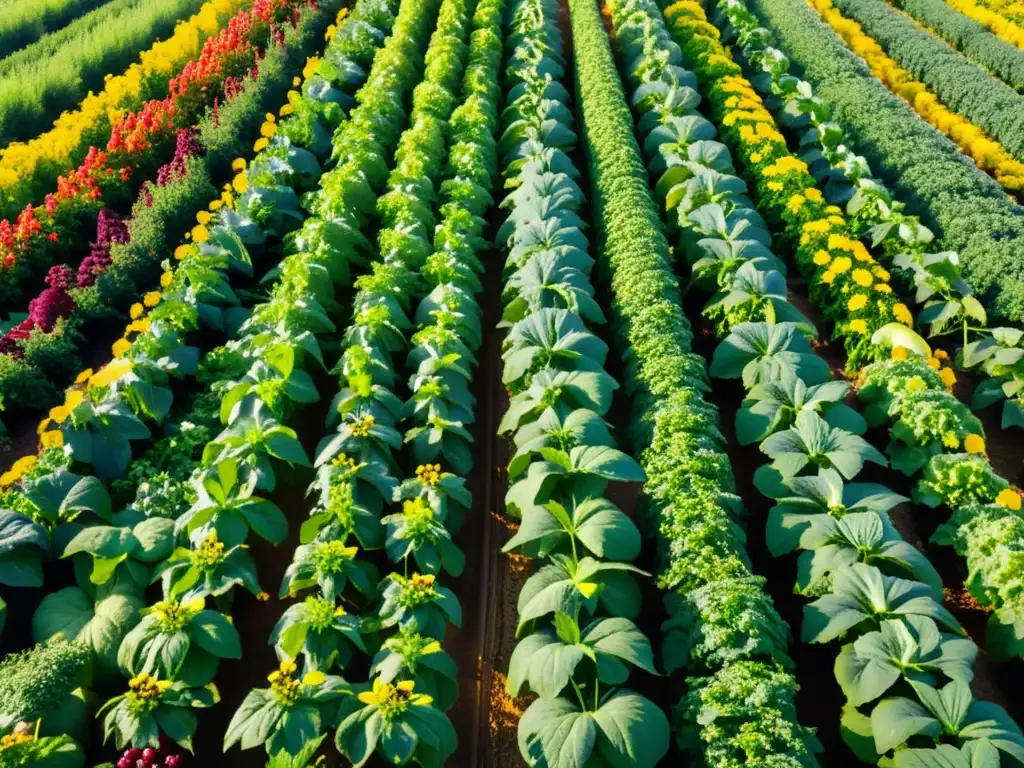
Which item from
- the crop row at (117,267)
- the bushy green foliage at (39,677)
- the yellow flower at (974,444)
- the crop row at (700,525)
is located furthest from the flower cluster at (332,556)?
the yellow flower at (974,444)

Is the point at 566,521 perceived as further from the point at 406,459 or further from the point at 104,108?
the point at 104,108

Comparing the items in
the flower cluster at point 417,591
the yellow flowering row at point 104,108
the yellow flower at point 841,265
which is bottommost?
the flower cluster at point 417,591

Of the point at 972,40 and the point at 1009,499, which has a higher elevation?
the point at 972,40

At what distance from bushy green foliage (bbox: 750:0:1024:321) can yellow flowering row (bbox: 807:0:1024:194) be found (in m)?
0.69

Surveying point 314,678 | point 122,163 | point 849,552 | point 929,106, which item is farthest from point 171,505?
point 929,106

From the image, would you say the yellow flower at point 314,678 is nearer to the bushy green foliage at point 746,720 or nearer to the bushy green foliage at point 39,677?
the bushy green foliage at point 39,677

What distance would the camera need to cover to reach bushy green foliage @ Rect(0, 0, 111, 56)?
46.3ft

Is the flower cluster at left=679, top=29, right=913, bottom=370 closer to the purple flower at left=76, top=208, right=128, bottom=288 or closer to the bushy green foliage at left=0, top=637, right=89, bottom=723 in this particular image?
the bushy green foliage at left=0, top=637, right=89, bottom=723

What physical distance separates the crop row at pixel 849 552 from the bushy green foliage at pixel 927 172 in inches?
52.3

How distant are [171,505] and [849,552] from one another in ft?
15.2

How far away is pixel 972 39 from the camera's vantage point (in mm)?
14859

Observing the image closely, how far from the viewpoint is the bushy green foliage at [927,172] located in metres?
8.03

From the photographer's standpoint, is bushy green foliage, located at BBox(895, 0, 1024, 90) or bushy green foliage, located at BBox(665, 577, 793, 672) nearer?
bushy green foliage, located at BBox(665, 577, 793, 672)

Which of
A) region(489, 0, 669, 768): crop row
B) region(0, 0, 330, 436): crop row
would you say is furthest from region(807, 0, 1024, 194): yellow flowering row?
region(0, 0, 330, 436): crop row
